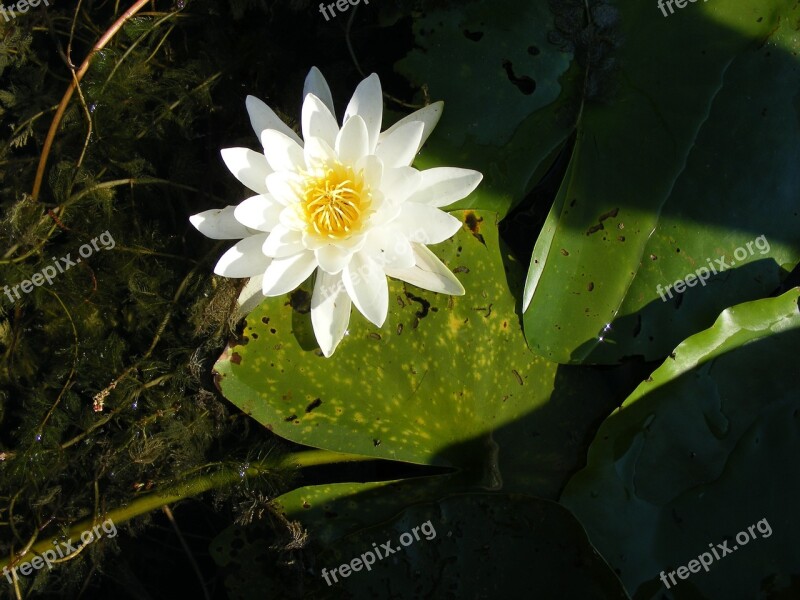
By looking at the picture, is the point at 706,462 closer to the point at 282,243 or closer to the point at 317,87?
the point at 282,243

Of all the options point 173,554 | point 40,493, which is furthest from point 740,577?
point 40,493

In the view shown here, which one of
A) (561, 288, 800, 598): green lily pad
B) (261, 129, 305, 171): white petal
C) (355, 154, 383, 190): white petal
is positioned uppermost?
(261, 129, 305, 171): white petal

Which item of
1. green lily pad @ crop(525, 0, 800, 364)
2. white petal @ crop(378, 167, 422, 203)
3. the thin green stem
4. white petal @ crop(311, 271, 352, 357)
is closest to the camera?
white petal @ crop(378, 167, 422, 203)

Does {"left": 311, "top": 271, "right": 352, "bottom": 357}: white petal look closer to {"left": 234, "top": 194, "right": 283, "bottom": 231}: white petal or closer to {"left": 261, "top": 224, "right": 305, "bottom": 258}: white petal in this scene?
{"left": 261, "top": 224, "right": 305, "bottom": 258}: white petal

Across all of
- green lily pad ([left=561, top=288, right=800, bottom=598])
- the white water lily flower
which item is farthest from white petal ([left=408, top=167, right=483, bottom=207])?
green lily pad ([left=561, top=288, right=800, bottom=598])

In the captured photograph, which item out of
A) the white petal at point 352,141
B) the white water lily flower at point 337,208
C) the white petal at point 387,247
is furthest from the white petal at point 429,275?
the white petal at point 352,141

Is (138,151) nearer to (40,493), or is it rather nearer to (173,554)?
(40,493)

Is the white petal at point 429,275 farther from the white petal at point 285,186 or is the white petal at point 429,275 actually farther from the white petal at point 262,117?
the white petal at point 262,117
